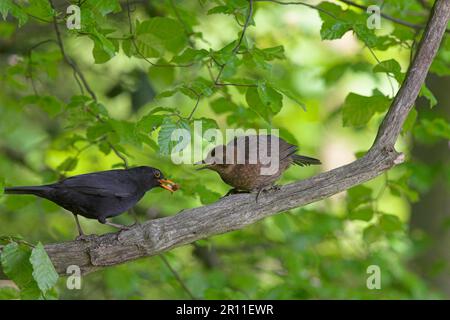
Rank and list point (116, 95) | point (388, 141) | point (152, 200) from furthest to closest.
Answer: point (116, 95) < point (152, 200) < point (388, 141)

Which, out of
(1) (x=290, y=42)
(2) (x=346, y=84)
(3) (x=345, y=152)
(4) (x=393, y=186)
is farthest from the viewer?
(3) (x=345, y=152)

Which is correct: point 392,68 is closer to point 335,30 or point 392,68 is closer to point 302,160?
point 335,30

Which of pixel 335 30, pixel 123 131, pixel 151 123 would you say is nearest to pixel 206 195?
pixel 123 131

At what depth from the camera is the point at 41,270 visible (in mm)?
3182

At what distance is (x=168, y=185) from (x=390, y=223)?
1827 millimetres

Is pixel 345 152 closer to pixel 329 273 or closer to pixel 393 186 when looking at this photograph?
pixel 329 273

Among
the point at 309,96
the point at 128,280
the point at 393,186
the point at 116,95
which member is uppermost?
the point at 309,96

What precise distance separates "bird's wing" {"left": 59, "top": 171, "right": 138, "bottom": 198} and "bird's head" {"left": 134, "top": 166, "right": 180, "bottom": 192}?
10 cm

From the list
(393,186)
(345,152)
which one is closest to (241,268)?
(393,186)

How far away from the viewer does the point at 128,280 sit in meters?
6.33

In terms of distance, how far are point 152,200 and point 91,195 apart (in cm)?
190

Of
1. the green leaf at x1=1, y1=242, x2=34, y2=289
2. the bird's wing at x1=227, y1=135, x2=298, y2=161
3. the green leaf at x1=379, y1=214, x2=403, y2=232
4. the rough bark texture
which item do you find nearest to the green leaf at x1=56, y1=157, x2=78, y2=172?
the bird's wing at x1=227, y1=135, x2=298, y2=161

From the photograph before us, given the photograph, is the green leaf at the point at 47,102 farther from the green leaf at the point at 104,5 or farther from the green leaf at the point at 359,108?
the green leaf at the point at 359,108

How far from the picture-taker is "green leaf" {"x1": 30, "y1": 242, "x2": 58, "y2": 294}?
3158 mm
